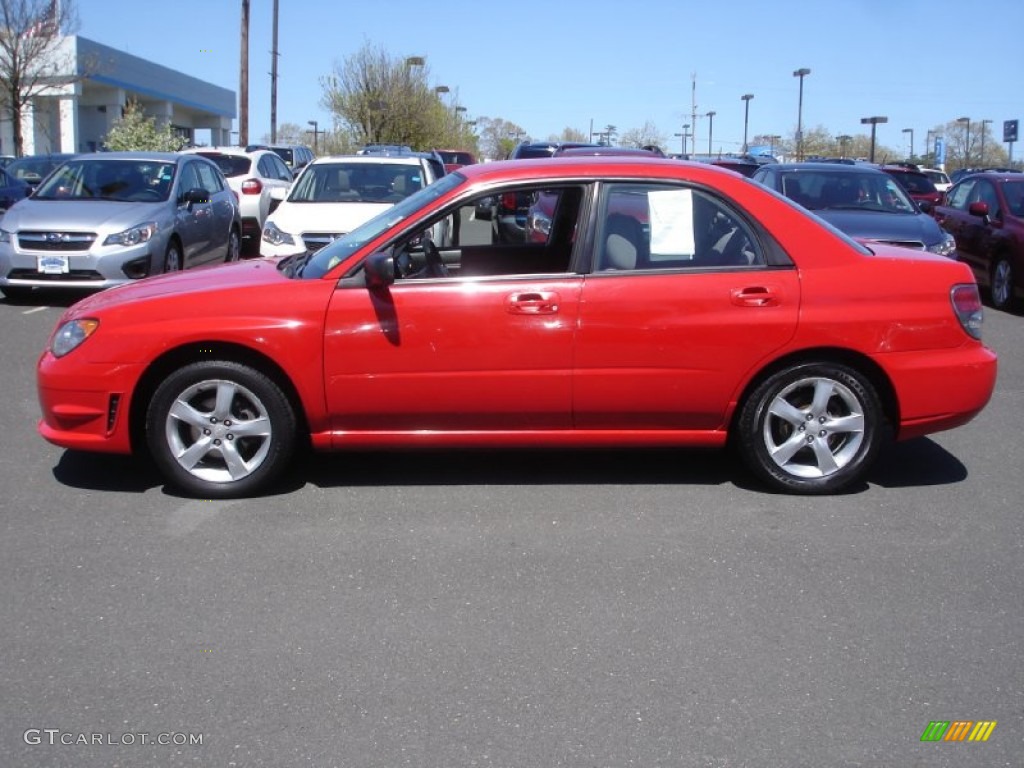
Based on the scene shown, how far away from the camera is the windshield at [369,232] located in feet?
18.0

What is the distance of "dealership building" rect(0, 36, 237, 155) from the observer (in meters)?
39.9

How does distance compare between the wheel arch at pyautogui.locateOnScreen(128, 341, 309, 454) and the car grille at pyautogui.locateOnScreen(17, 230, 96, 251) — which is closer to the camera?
the wheel arch at pyautogui.locateOnScreen(128, 341, 309, 454)

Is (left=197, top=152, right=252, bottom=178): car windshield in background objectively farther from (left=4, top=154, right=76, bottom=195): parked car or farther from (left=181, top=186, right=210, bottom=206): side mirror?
(left=181, top=186, right=210, bottom=206): side mirror

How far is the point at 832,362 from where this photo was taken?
5.45m

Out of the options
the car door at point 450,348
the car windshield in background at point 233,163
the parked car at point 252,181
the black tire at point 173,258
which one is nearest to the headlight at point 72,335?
the car door at point 450,348

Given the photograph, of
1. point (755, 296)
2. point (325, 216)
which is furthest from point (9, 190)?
point (755, 296)

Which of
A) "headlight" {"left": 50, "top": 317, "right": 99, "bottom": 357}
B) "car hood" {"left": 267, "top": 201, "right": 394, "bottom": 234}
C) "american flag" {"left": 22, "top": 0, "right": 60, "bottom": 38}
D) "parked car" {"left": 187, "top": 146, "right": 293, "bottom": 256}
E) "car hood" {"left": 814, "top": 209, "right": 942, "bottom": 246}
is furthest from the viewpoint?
"american flag" {"left": 22, "top": 0, "right": 60, "bottom": 38}

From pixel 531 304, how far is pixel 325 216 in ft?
22.1

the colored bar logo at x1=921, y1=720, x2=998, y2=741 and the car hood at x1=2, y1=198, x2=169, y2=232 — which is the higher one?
the car hood at x1=2, y1=198, x2=169, y2=232

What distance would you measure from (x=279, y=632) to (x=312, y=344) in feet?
5.47

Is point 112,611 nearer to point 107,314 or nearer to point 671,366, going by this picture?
point 107,314

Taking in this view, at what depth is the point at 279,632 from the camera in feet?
13.1

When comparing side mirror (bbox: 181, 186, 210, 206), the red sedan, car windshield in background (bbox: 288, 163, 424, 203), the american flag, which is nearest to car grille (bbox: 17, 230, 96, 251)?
side mirror (bbox: 181, 186, 210, 206)

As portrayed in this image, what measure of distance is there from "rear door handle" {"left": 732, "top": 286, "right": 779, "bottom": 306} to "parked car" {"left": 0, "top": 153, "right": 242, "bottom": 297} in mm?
7733
